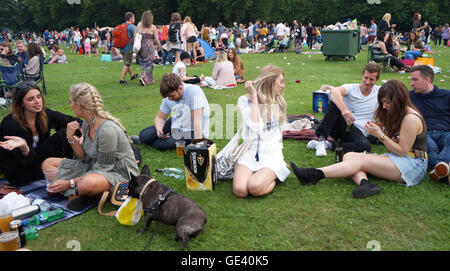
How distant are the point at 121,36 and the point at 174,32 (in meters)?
2.39

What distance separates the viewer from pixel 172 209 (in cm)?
325

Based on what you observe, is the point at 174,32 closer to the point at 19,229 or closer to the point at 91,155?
the point at 91,155

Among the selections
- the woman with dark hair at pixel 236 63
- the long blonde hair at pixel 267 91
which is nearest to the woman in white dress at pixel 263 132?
the long blonde hair at pixel 267 91

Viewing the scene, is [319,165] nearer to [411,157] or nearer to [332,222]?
[411,157]

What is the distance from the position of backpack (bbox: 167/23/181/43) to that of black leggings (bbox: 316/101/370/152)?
899 cm

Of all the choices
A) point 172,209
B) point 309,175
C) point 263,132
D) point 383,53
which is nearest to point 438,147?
point 309,175

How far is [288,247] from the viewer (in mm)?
3062

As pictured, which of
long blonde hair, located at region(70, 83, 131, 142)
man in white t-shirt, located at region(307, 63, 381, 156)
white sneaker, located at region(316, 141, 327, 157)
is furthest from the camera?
white sneaker, located at region(316, 141, 327, 157)

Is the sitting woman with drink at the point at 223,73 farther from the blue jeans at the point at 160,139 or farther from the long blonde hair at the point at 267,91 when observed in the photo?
the long blonde hair at the point at 267,91

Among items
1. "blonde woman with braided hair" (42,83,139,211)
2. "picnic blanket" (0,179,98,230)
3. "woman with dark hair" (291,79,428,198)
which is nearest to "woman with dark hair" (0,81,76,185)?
"picnic blanket" (0,179,98,230)

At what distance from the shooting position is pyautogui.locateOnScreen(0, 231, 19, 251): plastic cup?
3041mm

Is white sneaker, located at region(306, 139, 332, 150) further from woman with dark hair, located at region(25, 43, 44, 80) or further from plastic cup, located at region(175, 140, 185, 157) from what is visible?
woman with dark hair, located at region(25, 43, 44, 80)

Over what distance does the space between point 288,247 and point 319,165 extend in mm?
2055
